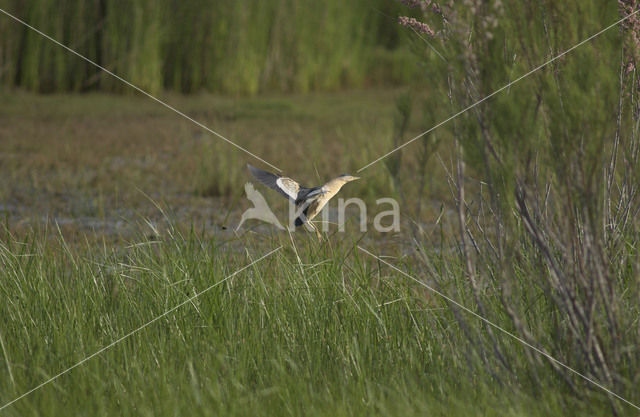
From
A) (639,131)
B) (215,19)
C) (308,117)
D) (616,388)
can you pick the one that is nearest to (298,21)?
(215,19)

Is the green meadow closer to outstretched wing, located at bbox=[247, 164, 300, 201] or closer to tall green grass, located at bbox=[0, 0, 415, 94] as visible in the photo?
outstretched wing, located at bbox=[247, 164, 300, 201]

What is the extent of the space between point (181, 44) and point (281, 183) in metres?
7.67

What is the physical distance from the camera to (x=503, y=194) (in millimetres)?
2123

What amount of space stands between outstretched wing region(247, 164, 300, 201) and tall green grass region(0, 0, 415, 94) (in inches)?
276

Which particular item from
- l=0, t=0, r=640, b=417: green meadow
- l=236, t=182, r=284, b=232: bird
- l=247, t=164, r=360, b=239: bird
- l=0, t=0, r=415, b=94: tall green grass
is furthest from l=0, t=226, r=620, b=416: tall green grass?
l=0, t=0, r=415, b=94: tall green grass

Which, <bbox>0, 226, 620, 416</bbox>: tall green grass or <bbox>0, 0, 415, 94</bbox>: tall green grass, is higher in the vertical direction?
<bbox>0, 0, 415, 94</bbox>: tall green grass

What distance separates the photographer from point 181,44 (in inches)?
379

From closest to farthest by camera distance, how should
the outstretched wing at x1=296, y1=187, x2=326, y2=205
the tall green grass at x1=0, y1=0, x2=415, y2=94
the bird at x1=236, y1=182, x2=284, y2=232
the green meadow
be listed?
the green meadow < the outstretched wing at x1=296, y1=187, x2=326, y2=205 < the bird at x1=236, y1=182, x2=284, y2=232 < the tall green grass at x1=0, y1=0, x2=415, y2=94

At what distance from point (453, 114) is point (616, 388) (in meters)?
0.79

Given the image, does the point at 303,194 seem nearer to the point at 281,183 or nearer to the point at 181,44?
the point at 281,183

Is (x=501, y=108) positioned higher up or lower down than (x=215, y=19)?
lower down

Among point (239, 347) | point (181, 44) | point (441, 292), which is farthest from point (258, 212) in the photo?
point (181, 44)

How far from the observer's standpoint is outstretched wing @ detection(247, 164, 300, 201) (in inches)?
90.4

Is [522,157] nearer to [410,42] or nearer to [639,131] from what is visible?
[410,42]
